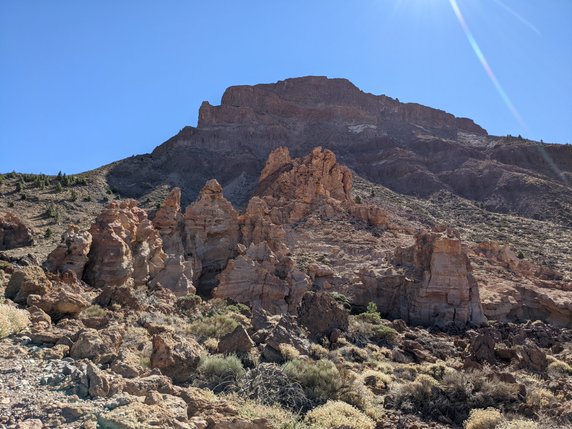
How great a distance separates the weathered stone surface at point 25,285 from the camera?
41.9 ft

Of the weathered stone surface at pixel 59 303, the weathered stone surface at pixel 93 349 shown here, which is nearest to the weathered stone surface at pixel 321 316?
the weathered stone surface at pixel 59 303

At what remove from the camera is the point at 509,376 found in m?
12.6

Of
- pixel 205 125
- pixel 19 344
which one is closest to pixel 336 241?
pixel 19 344

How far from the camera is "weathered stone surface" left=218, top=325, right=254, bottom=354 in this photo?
12.2 meters

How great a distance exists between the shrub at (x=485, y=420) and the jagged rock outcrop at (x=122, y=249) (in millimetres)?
14732

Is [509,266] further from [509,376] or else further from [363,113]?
[363,113]

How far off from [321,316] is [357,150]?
87.0 metres

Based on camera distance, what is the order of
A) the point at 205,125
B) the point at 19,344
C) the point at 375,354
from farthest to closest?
the point at 205,125 → the point at 375,354 → the point at 19,344

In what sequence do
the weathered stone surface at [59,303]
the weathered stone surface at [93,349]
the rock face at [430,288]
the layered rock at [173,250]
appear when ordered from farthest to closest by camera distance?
the rock face at [430,288]
the layered rock at [173,250]
the weathered stone surface at [59,303]
the weathered stone surface at [93,349]

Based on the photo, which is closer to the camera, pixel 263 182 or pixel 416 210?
pixel 263 182

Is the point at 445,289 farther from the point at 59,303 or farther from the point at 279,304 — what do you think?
the point at 59,303

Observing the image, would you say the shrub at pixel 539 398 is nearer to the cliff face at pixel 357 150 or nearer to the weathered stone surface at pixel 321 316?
the weathered stone surface at pixel 321 316

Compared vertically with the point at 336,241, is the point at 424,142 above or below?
above

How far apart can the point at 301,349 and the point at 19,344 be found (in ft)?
23.1
